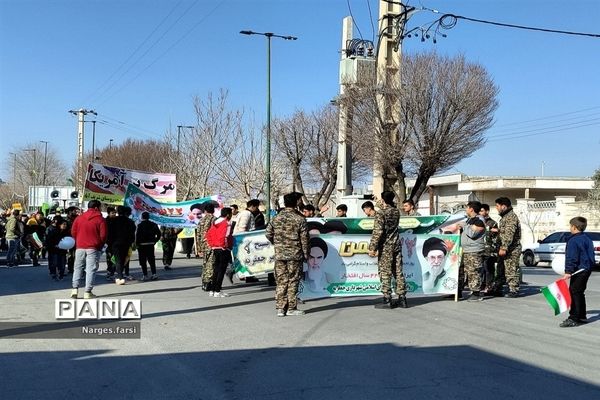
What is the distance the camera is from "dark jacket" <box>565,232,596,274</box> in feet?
27.8

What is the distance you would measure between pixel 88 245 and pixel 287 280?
145 inches

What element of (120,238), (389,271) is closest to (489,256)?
(389,271)

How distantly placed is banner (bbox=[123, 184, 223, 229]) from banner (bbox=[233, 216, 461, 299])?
5.70 m

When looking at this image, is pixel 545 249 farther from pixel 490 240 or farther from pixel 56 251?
pixel 56 251

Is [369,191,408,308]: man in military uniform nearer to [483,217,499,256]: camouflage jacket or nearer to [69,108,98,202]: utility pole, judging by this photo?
[483,217,499,256]: camouflage jacket

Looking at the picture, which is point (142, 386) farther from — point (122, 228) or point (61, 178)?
point (61, 178)

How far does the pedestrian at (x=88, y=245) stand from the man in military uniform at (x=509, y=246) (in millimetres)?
7172

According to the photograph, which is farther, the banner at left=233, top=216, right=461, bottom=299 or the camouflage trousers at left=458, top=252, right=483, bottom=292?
the camouflage trousers at left=458, top=252, right=483, bottom=292

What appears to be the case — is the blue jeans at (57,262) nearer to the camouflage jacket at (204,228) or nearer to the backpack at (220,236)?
the camouflage jacket at (204,228)

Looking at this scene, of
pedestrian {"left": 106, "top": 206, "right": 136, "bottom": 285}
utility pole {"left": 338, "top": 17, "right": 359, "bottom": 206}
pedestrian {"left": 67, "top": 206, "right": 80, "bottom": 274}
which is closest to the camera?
pedestrian {"left": 106, "top": 206, "right": 136, "bottom": 285}

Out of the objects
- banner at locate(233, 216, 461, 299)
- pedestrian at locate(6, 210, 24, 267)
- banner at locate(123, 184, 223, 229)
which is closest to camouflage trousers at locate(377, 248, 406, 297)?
banner at locate(233, 216, 461, 299)

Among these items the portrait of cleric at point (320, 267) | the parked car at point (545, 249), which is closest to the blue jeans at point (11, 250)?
the portrait of cleric at point (320, 267)

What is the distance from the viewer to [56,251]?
48.0 feet

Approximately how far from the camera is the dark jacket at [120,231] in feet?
45.2
